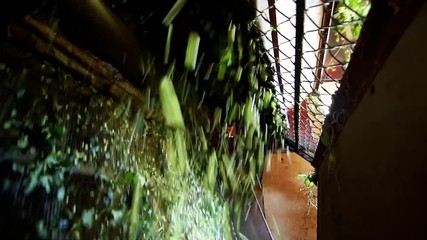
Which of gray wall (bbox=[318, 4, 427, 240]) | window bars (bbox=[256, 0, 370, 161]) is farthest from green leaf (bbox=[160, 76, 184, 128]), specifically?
gray wall (bbox=[318, 4, 427, 240])

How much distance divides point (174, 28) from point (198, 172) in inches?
56.4

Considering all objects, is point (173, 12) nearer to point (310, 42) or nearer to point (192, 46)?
point (192, 46)

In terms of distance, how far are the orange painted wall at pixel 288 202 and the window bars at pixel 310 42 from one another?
317cm

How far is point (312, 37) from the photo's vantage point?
1879 mm

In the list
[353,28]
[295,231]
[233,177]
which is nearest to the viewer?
[353,28]

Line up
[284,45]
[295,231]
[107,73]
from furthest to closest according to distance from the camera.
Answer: [295,231] < [284,45] < [107,73]

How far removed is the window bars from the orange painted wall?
3.17 metres

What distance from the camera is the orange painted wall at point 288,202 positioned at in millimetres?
5523

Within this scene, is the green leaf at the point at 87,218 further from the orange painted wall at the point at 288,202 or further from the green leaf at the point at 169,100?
the orange painted wall at the point at 288,202

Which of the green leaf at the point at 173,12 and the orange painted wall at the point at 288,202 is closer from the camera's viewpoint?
the green leaf at the point at 173,12

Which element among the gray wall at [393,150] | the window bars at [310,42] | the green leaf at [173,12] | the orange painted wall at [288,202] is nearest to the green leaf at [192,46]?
the green leaf at [173,12]

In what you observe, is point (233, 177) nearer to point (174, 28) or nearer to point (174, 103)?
point (174, 103)

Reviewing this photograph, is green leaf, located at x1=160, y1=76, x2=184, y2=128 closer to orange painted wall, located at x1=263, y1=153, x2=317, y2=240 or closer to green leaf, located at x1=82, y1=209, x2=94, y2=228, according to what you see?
green leaf, located at x1=82, y1=209, x2=94, y2=228

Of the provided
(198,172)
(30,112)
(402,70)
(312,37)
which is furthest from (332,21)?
(198,172)
